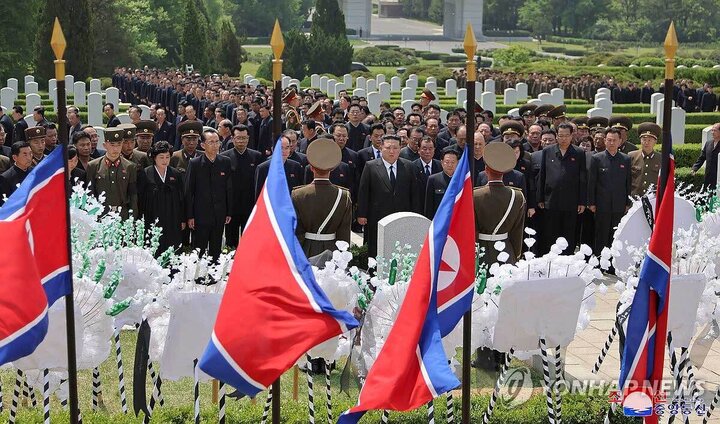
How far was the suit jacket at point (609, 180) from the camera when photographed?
1302cm

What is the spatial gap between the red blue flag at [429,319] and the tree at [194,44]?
4818 cm

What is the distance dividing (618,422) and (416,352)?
A: 2418 millimetres

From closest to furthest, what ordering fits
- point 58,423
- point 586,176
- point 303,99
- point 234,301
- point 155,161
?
point 234,301, point 58,423, point 155,161, point 586,176, point 303,99

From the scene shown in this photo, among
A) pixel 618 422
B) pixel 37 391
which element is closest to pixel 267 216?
pixel 618 422

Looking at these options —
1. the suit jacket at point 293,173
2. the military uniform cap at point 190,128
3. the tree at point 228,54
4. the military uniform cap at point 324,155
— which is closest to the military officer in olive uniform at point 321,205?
the military uniform cap at point 324,155

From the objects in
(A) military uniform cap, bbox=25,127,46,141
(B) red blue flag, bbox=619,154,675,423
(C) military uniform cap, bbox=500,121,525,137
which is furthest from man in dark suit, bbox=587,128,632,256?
(B) red blue flag, bbox=619,154,675,423

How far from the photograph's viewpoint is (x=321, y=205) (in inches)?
388

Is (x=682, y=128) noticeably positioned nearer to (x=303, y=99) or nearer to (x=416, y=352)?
(x=303, y=99)

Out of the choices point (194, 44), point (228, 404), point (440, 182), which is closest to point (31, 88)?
point (194, 44)

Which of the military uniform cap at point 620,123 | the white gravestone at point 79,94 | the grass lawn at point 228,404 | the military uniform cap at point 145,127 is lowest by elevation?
the grass lawn at point 228,404

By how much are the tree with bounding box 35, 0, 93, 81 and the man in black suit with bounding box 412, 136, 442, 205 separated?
31.9 meters

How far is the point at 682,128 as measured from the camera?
23.5 metres

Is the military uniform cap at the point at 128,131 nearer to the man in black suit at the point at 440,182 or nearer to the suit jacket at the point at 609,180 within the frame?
the man in black suit at the point at 440,182

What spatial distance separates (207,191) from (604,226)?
4565mm
